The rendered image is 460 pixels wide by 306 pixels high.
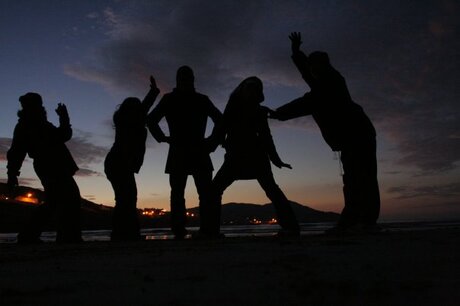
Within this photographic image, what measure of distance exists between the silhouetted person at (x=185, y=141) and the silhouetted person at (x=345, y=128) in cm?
129

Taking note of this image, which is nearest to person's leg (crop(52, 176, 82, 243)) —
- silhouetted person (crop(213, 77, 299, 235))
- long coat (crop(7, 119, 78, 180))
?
long coat (crop(7, 119, 78, 180))

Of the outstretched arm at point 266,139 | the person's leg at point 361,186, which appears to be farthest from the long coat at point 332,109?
the outstretched arm at point 266,139

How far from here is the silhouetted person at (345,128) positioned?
5441 millimetres

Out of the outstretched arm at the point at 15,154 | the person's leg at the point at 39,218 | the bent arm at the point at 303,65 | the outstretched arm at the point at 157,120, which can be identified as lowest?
the person's leg at the point at 39,218

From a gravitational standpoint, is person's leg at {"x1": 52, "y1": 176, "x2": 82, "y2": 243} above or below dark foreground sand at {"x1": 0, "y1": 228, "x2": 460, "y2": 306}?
above

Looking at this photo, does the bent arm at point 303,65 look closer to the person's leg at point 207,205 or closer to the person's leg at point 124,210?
the person's leg at point 207,205

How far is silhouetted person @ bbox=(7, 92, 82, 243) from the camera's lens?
227 inches

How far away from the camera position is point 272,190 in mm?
5695

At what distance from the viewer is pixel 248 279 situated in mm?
1880

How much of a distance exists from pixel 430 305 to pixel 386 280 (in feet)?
1.52

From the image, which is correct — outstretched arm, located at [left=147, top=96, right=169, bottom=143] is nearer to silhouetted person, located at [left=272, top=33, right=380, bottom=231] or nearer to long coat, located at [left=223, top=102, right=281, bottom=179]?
long coat, located at [left=223, top=102, right=281, bottom=179]

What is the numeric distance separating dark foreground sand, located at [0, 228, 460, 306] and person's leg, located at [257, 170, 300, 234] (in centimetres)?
264

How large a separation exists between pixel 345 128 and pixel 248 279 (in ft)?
13.8

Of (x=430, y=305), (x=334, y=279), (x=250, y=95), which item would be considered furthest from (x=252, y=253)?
(x=250, y=95)
